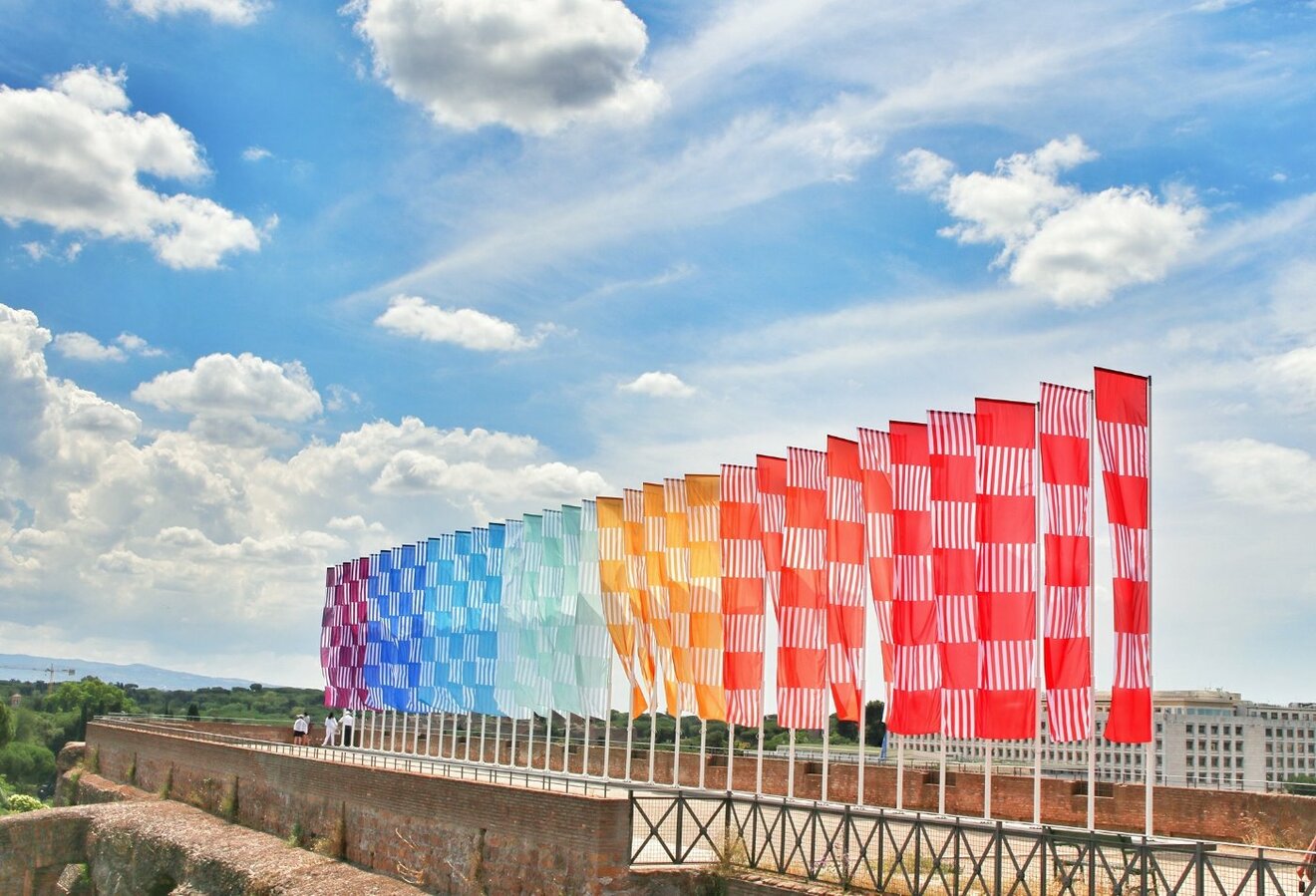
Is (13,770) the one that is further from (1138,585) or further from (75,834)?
(1138,585)

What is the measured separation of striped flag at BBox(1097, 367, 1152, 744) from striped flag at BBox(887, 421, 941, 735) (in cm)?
364

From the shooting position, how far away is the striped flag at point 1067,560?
885 inches

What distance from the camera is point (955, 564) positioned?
24.3 metres

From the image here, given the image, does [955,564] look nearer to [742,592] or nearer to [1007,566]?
[1007,566]

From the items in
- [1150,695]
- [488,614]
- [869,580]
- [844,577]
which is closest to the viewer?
[1150,695]

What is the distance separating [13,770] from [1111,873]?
13023 centimetres

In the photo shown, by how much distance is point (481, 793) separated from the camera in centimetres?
2333

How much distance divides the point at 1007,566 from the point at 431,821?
1141cm

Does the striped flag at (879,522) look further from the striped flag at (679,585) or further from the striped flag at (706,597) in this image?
the striped flag at (679,585)

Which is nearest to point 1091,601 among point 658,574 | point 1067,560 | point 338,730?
point 1067,560

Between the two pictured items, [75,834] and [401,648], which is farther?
[401,648]

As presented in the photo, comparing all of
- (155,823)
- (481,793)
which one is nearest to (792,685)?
(481,793)

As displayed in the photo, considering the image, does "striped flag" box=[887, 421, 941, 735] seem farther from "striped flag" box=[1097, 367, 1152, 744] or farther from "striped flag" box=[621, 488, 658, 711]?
"striped flag" box=[621, 488, 658, 711]

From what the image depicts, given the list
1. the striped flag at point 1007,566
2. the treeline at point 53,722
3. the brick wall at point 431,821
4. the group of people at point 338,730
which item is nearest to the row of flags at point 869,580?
the striped flag at point 1007,566
